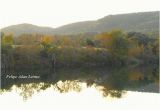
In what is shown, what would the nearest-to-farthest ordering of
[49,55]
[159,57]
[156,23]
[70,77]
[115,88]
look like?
1. [115,88]
2. [70,77]
3. [49,55]
4. [159,57]
5. [156,23]

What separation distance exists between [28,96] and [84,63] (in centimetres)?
4041

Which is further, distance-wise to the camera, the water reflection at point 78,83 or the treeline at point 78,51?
the treeline at point 78,51

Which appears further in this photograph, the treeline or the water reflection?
the treeline

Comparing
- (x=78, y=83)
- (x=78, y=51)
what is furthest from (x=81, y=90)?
(x=78, y=51)

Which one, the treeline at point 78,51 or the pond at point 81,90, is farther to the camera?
the treeline at point 78,51

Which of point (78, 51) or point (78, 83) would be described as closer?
point (78, 83)

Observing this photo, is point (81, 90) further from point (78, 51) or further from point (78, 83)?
point (78, 51)

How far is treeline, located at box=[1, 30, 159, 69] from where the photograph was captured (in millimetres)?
69875

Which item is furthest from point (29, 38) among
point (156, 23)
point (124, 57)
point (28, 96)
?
point (156, 23)

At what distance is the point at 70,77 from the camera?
5806 cm

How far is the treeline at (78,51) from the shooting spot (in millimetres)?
69875

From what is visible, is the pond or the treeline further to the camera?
the treeline

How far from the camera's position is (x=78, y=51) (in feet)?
259

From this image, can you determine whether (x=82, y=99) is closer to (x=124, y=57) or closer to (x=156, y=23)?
(x=124, y=57)
